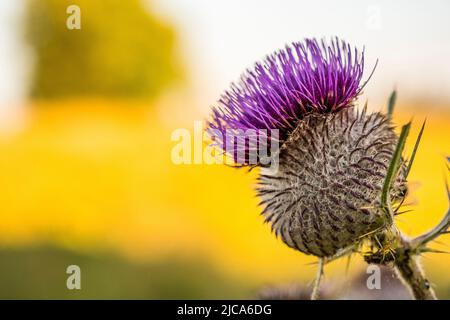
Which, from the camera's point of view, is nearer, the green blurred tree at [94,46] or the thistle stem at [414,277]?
the thistle stem at [414,277]

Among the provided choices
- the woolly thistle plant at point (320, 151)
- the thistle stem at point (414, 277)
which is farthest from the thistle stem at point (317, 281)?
the thistle stem at point (414, 277)

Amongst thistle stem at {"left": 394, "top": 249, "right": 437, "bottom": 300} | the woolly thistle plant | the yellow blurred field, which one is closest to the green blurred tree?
the yellow blurred field

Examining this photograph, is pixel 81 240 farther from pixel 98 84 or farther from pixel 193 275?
pixel 98 84

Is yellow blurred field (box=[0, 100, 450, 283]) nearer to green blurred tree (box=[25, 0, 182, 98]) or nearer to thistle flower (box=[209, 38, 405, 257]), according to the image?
thistle flower (box=[209, 38, 405, 257])

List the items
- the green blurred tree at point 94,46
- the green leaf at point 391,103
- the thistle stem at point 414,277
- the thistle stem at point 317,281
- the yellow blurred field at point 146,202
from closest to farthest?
the thistle stem at point 317,281 < the thistle stem at point 414,277 < the green leaf at point 391,103 < the yellow blurred field at point 146,202 < the green blurred tree at point 94,46

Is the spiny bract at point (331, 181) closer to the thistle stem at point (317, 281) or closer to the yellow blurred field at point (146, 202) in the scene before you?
the thistle stem at point (317, 281)

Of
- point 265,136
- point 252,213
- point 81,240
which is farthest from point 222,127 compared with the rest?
point 81,240

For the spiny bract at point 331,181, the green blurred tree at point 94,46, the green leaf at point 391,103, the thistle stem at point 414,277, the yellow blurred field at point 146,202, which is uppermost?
the green blurred tree at point 94,46

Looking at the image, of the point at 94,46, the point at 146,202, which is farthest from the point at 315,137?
the point at 94,46
